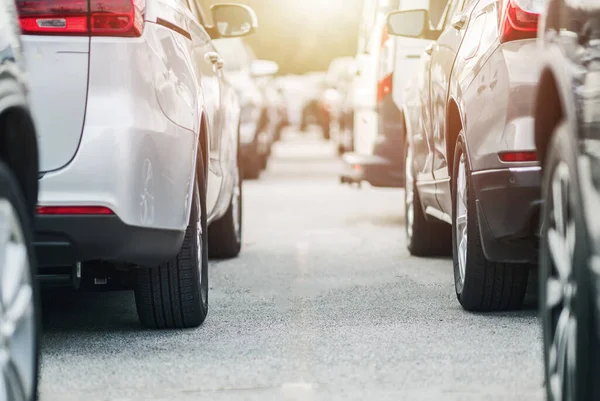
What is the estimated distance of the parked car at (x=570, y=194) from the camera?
3.33 metres

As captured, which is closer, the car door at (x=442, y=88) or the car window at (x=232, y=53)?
the car door at (x=442, y=88)

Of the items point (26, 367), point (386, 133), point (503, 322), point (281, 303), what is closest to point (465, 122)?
point (503, 322)

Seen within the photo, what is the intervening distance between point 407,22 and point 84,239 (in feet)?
11.3

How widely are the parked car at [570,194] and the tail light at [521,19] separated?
1138mm

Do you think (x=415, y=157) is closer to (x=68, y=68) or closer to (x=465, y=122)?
(x=465, y=122)

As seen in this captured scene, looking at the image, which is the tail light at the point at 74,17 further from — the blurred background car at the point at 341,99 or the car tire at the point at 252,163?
the car tire at the point at 252,163

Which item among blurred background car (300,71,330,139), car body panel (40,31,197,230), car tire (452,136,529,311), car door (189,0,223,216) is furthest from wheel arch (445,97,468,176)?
blurred background car (300,71,330,139)

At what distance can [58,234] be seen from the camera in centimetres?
496

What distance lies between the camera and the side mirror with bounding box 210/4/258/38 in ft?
26.8

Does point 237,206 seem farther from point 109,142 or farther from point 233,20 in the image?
point 109,142

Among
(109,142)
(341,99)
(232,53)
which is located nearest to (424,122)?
(109,142)

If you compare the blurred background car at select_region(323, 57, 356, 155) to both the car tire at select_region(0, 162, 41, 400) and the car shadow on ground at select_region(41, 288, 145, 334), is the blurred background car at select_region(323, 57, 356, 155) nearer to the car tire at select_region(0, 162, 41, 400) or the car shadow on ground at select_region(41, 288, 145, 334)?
the car shadow on ground at select_region(41, 288, 145, 334)

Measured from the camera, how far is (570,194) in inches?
144

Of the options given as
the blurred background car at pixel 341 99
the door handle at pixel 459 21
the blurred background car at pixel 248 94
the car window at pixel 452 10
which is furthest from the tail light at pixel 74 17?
the blurred background car at pixel 248 94
